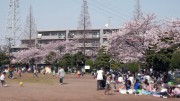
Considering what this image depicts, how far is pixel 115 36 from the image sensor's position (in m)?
41.3

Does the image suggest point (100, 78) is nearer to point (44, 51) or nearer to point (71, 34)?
point (44, 51)

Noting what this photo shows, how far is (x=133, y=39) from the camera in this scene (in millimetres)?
39969

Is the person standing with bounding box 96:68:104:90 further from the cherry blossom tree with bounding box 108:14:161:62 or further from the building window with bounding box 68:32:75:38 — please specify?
the building window with bounding box 68:32:75:38

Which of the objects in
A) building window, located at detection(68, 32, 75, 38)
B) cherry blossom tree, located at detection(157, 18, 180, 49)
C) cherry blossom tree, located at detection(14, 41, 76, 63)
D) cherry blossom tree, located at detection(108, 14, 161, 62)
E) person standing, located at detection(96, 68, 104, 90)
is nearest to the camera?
person standing, located at detection(96, 68, 104, 90)

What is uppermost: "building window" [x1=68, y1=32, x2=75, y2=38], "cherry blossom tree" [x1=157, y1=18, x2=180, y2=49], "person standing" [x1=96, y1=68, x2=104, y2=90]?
"building window" [x1=68, y1=32, x2=75, y2=38]

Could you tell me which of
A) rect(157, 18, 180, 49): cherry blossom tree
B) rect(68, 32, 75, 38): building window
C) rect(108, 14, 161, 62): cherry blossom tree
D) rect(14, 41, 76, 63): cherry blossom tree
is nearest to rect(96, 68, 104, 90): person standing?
rect(157, 18, 180, 49): cherry blossom tree

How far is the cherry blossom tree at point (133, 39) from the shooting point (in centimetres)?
3950

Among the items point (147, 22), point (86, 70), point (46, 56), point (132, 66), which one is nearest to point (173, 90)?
point (147, 22)

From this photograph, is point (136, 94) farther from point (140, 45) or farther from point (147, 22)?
point (147, 22)

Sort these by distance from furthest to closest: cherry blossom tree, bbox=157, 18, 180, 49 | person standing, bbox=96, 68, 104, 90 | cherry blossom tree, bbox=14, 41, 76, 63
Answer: cherry blossom tree, bbox=14, 41, 76, 63, cherry blossom tree, bbox=157, 18, 180, 49, person standing, bbox=96, 68, 104, 90

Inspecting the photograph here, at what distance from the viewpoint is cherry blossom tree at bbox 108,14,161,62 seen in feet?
130

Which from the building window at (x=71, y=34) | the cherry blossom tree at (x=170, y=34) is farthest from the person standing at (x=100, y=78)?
the building window at (x=71, y=34)

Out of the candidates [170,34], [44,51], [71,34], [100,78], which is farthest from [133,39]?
[71,34]

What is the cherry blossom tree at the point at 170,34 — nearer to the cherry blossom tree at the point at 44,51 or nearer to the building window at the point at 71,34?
the cherry blossom tree at the point at 44,51
